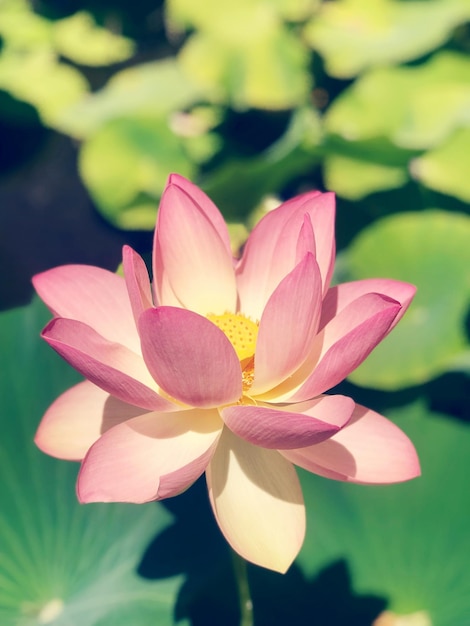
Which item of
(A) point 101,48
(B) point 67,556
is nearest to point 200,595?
(B) point 67,556

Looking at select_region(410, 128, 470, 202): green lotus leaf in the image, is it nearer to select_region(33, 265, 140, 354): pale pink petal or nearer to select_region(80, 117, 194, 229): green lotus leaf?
select_region(80, 117, 194, 229): green lotus leaf

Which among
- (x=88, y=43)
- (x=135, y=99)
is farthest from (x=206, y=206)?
(x=88, y=43)

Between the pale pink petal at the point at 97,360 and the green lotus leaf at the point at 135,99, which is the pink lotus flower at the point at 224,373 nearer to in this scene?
the pale pink petal at the point at 97,360

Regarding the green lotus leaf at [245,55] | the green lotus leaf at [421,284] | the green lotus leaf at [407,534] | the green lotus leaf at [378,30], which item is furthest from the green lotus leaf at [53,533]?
the green lotus leaf at [378,30]

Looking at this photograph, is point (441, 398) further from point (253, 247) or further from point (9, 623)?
point (9, 623)

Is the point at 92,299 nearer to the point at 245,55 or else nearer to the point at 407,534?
the point at 407,534

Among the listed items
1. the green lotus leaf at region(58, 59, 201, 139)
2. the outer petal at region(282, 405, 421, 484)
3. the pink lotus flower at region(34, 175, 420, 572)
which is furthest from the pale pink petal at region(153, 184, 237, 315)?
the green lotus leaf at region(58, 59, 201, 139)
